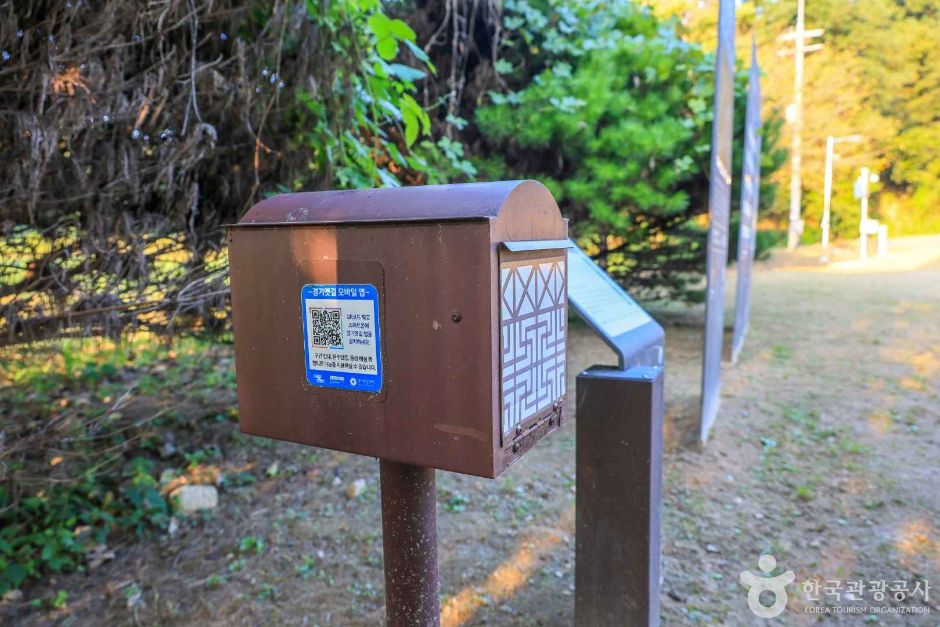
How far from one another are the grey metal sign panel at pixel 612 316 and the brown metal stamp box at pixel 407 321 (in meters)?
0.45

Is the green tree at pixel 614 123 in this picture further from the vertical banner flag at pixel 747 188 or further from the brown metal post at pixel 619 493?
→ the brown metal post at pixel 619 493

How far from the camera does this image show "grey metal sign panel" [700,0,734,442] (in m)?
3.34

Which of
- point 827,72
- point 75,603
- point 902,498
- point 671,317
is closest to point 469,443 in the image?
point 75,603

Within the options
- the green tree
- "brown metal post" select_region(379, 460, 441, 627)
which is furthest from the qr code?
the green tree

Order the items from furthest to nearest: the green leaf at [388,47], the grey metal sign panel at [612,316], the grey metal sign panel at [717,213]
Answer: the grey metal sign panel at [717,213] → the green leaf at [388,47] → the grey metal sign panel at [612,316]

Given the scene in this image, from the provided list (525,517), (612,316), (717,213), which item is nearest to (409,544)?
(612,316)

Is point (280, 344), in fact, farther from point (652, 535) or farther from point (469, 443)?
point (652, 535)

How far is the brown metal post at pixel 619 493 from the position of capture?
1.69m

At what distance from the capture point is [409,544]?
124 centimetres

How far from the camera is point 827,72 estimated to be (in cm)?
2328
